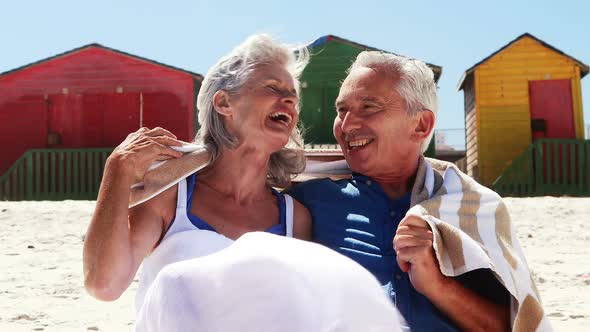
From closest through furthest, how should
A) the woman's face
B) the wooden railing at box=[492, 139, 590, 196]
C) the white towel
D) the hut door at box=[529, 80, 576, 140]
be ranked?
the white towel → the woman's face → the wooden railing at box=[492, 139, 590, 196] → the hut door at box=[529, 80, 576, 140]

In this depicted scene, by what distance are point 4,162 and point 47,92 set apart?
7.37 ft

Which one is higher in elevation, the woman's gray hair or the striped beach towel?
the woman's gray hair

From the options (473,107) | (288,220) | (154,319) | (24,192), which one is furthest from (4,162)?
(154,319)

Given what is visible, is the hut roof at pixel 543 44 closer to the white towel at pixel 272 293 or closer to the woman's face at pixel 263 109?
the woman's face at pixel 263 109

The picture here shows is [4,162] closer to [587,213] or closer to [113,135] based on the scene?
[113,135]

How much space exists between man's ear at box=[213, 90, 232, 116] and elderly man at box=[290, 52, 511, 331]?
0.49 m

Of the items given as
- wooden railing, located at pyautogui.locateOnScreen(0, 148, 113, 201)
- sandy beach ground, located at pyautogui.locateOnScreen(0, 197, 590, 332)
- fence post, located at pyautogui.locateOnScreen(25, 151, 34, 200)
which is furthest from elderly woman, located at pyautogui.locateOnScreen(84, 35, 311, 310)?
fence post, located at pyautogui.locateOnScreen(25, 151, 34, 200)

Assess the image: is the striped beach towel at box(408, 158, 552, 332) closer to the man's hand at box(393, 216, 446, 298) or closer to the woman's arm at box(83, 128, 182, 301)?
the man's hand at box(393, 216, 446, 298)

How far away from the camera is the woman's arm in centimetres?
209

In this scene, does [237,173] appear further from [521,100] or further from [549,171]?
[521,100]

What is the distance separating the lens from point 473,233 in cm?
235

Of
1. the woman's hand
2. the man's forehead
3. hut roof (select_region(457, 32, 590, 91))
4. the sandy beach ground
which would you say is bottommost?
the sandy beach ground

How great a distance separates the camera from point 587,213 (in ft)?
32.5

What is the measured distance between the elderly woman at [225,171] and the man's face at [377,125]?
26 centimetres
